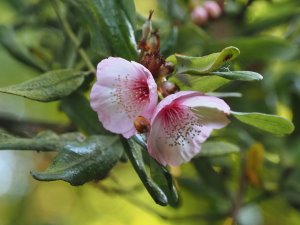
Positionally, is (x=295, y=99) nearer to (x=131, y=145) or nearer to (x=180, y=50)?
(x=180, y=50)

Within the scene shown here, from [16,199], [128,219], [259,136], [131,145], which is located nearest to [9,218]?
[16,199]

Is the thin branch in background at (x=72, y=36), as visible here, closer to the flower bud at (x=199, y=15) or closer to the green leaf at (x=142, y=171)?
the green leaf at (x=142, y=171)

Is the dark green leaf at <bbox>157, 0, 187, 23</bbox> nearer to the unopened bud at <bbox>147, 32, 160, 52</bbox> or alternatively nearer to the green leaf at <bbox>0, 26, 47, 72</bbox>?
the green leaf at <bbox>0, 26, 47, 72</bbox>

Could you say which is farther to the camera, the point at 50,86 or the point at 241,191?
the point at 241,191

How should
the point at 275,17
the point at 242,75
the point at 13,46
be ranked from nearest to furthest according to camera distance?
the point at 242,75 < the point at 13,46 < the point at 275,17

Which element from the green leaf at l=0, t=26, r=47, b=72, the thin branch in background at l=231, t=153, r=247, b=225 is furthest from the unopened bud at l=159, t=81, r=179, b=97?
the thin branch in background at l=231, t=153, r=247, b=225

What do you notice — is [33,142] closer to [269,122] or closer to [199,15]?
[269,122]

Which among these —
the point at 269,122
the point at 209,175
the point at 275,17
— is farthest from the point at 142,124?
the point at 275,17
